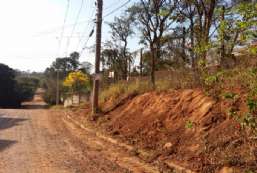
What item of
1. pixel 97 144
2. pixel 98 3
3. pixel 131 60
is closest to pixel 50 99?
pixel 131 60

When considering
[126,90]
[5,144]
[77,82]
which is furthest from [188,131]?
[77,82]

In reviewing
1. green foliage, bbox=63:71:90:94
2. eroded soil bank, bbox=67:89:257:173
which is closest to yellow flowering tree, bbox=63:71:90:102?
green foliage, bbox=63:71:90:94

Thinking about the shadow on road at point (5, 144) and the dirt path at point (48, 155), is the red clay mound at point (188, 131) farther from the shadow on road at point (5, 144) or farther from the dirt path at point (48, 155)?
the shadow on road at point (5, 144)

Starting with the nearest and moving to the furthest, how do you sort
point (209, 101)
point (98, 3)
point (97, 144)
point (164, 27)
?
point (209, 101) → point (97, 144) → point (98, 3) → point (164, 27)

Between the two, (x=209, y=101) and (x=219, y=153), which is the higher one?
(x=209, y=101)

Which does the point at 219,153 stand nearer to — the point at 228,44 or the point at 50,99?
the point at 228,44

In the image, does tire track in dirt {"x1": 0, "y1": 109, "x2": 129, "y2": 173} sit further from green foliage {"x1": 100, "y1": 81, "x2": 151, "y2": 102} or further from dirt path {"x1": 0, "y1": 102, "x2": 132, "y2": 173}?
green foliage {"x1": 100, "y1": 81, "x2": 151, "y2": 102}

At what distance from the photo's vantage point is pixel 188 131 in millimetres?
10594

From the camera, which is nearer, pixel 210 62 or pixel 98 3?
pixel 210 62

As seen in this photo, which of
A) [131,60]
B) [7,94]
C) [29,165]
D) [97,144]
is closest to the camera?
[29,165]

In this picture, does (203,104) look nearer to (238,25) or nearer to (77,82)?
(238,25)

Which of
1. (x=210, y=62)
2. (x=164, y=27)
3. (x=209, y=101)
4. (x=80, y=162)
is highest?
(x=164, y=27)

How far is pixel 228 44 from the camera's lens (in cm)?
756

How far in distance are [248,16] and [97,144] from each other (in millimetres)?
8282
